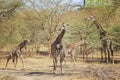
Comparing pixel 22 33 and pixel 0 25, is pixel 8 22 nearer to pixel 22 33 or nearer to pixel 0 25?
pixel 0 25

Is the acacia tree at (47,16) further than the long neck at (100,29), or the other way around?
the acacia tree at (47,16)

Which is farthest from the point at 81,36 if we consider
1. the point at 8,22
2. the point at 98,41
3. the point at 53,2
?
the point at 53,2

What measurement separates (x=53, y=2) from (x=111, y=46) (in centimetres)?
1245

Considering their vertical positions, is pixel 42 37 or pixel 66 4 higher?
pixel 66 4

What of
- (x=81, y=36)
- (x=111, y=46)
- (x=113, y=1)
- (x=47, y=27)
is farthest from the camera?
(x=47, y=27)

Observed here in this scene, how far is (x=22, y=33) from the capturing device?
1563 inches

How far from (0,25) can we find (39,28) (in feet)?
26.4

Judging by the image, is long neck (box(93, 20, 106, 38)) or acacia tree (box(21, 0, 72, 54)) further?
acacia tree (box(21, 0, 72, 54))

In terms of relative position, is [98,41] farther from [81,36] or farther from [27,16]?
[27,16]

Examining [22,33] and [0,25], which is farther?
[22,33]

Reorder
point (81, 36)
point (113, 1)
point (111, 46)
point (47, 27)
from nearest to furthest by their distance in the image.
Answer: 1. point (113, 1)
2. point (111, 46)
3. point (81, 36)
4. point (47, 27)

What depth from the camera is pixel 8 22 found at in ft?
106

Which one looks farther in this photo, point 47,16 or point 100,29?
point 47,16

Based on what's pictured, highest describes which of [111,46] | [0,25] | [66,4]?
[66,4]
